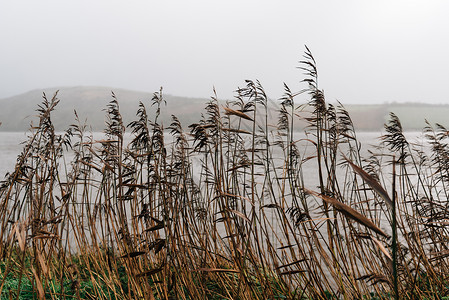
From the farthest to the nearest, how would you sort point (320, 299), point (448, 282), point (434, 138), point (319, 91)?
point (434, 138), point (448, 282), point (320, 299), point (319, 91)

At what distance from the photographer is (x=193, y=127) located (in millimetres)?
1651

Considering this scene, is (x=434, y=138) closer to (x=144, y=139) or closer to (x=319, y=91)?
(x=319, y=91)

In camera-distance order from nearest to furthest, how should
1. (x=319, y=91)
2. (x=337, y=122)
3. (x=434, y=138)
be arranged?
1. (x=319, y=91)
2. (x=337, y=122)
3. (x=434, y=138)

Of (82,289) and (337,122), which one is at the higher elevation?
(337,122)

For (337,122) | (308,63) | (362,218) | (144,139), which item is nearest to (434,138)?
(337,122)

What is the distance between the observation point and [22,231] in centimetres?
105

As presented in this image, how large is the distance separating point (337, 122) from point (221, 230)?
3.29m

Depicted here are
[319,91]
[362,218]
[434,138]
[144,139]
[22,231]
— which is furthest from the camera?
[434,138]

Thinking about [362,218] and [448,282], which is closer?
[362,218]

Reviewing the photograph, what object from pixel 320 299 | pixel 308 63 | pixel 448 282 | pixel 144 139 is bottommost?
pixel 448 282

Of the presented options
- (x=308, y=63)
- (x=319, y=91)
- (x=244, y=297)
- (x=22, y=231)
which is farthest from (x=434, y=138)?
(x=22, y=231)

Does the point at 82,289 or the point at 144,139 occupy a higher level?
the point at 144,139

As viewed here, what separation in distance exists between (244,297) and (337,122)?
1.36 meters

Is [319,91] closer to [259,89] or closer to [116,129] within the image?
[259,89]
